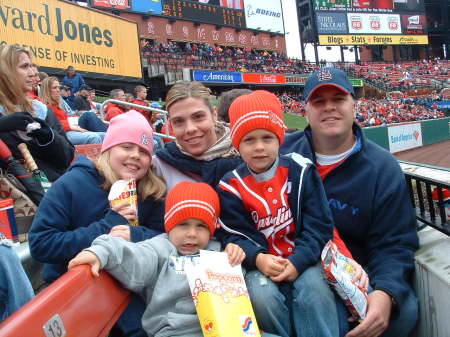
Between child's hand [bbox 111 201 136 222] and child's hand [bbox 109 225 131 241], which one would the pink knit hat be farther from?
child's hand [bbox 109 225 131 241]

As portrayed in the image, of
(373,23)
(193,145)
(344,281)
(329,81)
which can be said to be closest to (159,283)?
(344,281)

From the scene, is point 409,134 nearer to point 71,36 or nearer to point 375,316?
point 71,36

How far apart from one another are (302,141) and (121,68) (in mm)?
20732

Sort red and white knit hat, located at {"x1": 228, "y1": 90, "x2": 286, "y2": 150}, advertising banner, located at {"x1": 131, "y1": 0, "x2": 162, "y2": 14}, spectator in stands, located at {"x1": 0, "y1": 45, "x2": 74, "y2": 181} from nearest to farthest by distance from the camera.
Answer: red and white knit hat, located at {"x1": 228, "y1": 90, "x2": 286, "y2": 150} < spectator in stands, located at {"x1": 0, "y1": 45, "x2": 74, "y2": 181} < advertising banner, located at {"x1": 131, "y1": 0, "x2": 162, "y2": 14}

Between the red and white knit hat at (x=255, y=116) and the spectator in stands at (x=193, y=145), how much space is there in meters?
0.27

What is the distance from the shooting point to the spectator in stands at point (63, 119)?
16.6 feet

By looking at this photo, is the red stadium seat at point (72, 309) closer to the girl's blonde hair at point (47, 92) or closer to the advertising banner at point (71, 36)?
the girl's blonde hair at point (47, 92)

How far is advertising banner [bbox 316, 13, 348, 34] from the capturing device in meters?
37.3

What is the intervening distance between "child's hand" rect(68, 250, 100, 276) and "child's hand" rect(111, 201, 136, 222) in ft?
1.73

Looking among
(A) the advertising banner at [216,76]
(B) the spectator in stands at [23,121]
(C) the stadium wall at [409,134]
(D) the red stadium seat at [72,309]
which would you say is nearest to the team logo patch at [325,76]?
(D) the red stadium seat at [72,309]

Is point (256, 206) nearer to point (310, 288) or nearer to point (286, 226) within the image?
point (286, 226)

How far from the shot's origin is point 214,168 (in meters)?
2.26

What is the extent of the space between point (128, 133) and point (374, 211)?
1.41 meters

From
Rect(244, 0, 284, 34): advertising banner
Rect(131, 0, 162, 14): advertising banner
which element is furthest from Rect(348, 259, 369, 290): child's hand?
Rect(244, 0, 284, 34): advertising banner
